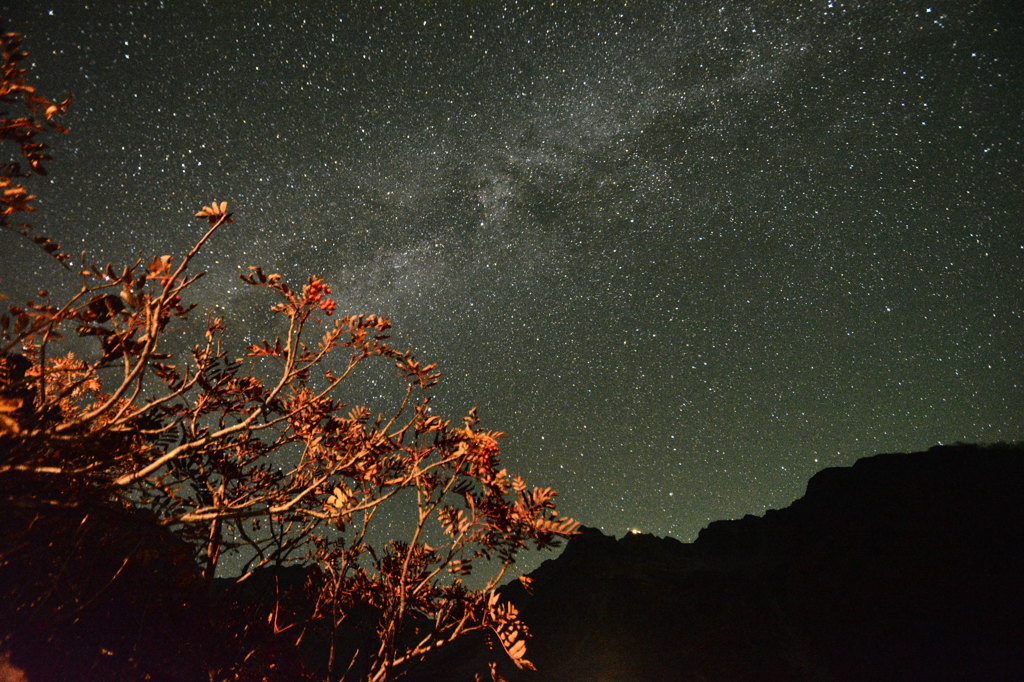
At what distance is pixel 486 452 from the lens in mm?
3287

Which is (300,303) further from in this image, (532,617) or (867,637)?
(532,617)

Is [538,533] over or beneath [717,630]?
over

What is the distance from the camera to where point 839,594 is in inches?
1473

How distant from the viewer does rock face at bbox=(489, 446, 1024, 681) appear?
3241cm

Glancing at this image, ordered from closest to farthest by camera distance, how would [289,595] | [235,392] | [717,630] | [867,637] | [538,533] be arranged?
1. [538,533]
2. [235,392]
3. [289,595]
4. [867,637]
5. [717,630]

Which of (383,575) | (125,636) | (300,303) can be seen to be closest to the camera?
(300,303)

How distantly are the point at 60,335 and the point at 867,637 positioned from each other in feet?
162

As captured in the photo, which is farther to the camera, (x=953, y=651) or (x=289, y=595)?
(x=953, y=651)

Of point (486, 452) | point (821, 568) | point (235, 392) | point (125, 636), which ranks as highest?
point (235, 392)

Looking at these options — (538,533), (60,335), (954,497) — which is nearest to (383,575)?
(538,533)

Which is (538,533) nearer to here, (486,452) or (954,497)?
(486,452)

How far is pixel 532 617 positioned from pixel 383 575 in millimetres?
54449

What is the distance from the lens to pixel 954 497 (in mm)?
39062

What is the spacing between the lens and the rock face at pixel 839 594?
32406mm
